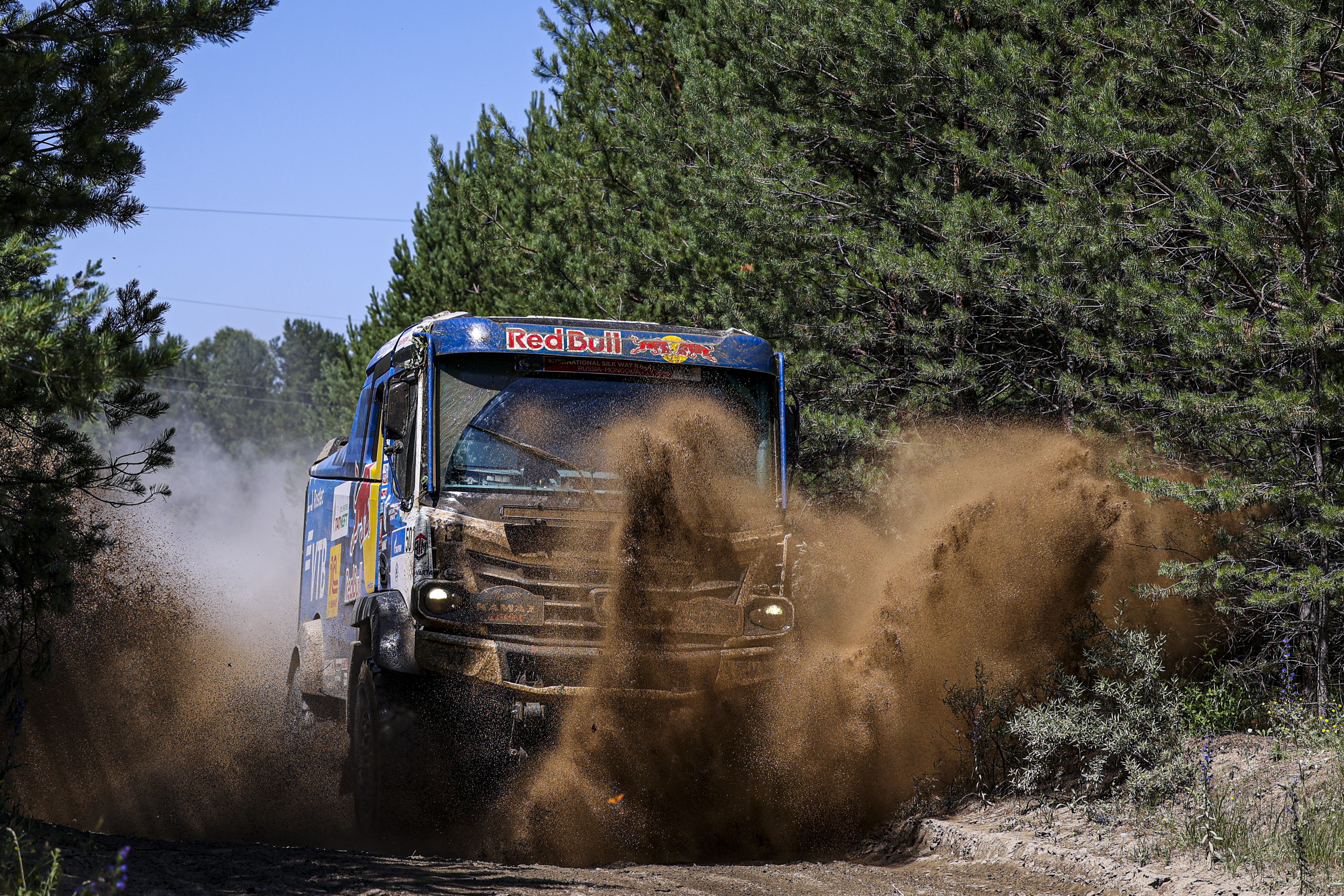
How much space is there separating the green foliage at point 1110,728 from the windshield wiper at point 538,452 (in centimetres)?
350

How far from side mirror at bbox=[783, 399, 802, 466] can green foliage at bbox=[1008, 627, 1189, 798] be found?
238cm

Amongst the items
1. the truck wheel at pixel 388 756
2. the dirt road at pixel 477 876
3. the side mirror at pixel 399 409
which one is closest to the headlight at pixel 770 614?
the dirt road at pixel 477 876

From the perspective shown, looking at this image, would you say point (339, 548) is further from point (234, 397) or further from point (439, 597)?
point (234, 397)

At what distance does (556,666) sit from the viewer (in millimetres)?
7391

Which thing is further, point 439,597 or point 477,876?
point 439,597

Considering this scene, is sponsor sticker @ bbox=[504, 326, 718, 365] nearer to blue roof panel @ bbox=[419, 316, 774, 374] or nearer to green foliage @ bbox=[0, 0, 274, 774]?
blue roof panel @ bbox=[419, 316, 774, 374]

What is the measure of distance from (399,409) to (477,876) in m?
3.32

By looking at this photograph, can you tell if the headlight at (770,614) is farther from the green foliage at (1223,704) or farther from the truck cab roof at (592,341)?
the green foliage at (1223,704)

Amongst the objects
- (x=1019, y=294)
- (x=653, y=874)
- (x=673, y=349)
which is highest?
(x=1019, y=294)

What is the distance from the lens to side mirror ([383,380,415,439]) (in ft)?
26.2

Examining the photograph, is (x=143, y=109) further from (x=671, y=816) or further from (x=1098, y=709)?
(x=1098, y=709)

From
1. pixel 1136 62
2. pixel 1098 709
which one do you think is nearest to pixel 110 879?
pixel 1098 709

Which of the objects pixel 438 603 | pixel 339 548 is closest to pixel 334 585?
pixel 339 548

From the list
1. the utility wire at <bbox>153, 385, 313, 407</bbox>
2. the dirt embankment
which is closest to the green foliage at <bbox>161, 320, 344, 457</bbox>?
the utility wire at <bbox>153, 385, 313, 407</bbox>
